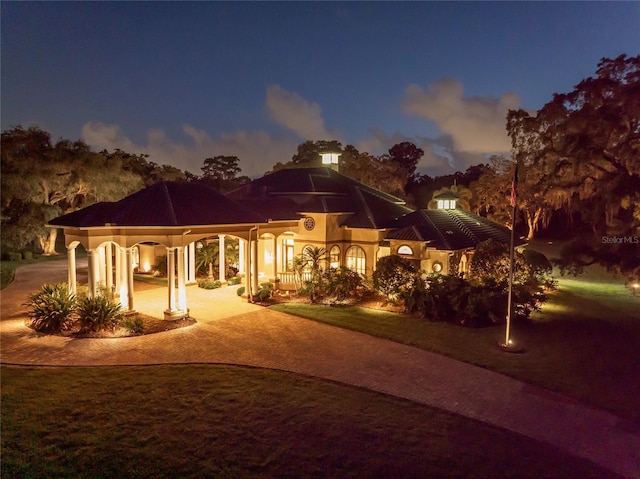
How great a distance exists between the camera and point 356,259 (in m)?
22.9

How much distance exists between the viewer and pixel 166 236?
15.2 metres

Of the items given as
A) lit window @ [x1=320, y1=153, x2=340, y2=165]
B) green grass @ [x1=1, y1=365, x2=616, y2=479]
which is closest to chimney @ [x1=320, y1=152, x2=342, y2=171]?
lit window @ [x1=320, y1=153, x2=340, y2=165]

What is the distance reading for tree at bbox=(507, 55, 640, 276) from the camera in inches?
830

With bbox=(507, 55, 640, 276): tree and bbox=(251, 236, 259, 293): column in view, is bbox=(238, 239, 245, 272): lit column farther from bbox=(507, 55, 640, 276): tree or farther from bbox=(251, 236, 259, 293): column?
bbox=(507, 55, 640, 276): tree

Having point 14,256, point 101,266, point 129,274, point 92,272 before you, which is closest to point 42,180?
point 14,256

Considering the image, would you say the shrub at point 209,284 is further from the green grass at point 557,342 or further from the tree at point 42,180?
the tree at point 42,180

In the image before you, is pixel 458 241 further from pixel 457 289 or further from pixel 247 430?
pixel 247 430

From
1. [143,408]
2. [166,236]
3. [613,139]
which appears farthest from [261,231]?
[613,139]

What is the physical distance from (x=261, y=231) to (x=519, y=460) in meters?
14.6

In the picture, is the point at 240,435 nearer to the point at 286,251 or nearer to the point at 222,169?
the point at 286,251

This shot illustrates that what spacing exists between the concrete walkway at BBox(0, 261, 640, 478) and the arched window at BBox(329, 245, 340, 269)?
266 inches

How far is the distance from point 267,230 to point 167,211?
5625 mm

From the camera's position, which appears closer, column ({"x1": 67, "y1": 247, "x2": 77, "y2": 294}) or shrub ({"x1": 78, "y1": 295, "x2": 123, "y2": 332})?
shrub ({"x1": 78, "y1": 295, "x2": 123, "y2": 332})

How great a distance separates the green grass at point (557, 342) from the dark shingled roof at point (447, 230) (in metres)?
4.90
